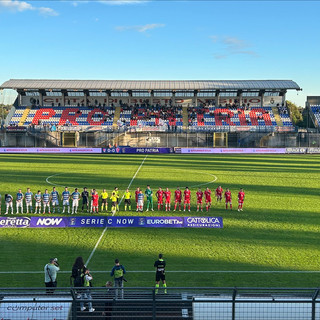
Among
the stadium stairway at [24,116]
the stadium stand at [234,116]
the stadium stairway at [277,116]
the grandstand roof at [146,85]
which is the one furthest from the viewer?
the grandstand roof at [146,85]

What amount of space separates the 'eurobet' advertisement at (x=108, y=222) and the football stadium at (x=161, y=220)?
2.1 inches

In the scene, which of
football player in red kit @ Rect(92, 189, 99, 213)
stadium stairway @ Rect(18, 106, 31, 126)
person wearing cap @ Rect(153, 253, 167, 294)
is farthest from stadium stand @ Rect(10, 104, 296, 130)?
person wearing cap @ Rect(153, 253, 167, 294)

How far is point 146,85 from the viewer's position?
240ft

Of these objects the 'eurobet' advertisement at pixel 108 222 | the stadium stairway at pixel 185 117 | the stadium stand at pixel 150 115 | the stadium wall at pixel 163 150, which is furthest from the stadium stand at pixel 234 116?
the 'eurobet' advertisement at pixel 108 222

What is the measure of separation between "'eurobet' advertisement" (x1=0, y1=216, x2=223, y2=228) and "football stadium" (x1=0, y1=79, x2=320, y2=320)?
2.1 inches

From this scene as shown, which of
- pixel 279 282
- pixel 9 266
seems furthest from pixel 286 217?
pixel 9 266

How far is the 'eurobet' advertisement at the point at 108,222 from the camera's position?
18719mm

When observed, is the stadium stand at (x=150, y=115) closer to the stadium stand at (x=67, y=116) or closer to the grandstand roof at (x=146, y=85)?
the stadium stand at (x=67, y=116)

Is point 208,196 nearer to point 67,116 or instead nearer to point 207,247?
point 207,247

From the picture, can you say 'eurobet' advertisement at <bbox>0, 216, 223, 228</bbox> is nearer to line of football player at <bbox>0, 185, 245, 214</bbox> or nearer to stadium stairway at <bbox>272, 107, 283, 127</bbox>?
line of football player at <bbox>0, 185, 245, 214</bbox>

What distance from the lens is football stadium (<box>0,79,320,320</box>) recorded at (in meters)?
7.98

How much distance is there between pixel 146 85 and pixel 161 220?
57.0 m

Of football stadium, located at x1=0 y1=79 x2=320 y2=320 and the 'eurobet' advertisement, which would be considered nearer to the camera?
football stadium, located at x1=0 y1=79 x2=320 y2=320

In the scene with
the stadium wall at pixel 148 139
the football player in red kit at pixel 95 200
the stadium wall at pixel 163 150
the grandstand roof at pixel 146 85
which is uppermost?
the grandstand roof at pixel 146 85
